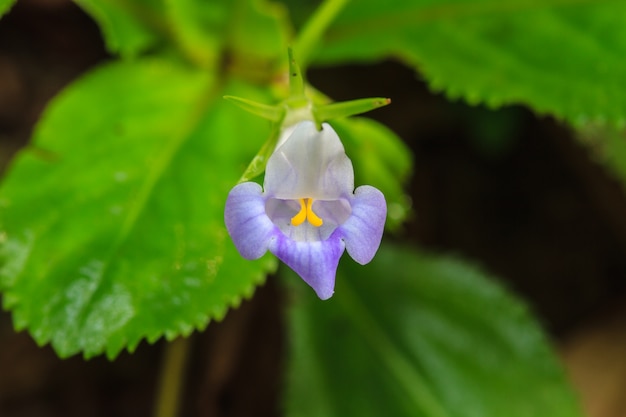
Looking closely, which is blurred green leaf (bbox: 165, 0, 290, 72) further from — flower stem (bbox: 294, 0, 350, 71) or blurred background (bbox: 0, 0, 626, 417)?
blurred background (bbox: 0, 0, 626, 417)

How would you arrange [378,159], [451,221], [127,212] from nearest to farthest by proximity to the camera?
[127,212] → [378,159] → [451,221]

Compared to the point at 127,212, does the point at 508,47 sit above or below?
above

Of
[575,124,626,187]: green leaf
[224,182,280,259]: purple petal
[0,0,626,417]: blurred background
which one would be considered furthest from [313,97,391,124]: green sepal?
[575,124,626,187]: green leaf

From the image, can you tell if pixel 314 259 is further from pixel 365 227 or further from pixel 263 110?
pixel 263 110

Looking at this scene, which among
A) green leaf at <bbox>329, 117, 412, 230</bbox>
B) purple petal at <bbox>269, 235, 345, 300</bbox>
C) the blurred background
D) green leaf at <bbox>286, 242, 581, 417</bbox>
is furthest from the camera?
the blurred background

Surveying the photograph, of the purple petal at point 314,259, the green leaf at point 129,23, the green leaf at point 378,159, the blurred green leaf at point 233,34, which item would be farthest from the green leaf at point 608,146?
the purple petal at point 314,259

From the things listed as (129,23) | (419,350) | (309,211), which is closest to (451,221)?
(419,350)

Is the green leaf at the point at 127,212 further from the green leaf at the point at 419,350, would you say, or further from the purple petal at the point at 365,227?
the green leaf at the point at 419,350
